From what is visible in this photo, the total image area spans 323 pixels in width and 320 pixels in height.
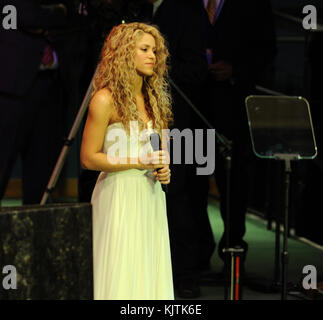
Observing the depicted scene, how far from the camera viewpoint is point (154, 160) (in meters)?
2.73

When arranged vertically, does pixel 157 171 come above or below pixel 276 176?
below

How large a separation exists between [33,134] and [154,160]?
1638 millimetres

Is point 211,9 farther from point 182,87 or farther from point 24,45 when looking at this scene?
point 24,45

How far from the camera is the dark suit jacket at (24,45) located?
13.1 ft

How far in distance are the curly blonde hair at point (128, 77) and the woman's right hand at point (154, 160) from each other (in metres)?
0.18

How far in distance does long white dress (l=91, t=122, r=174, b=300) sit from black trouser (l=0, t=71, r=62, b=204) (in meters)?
1.35

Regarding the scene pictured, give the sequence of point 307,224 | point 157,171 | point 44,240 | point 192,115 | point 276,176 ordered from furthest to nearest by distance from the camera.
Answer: point 276,176 < point 307,224 < point 192,115 < point 157,171 < point 44,240

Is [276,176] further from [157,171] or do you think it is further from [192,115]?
[157,171]

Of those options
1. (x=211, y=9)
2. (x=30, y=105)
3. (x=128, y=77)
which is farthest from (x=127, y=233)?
(x=211, y=9)

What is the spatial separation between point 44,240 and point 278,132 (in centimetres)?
196

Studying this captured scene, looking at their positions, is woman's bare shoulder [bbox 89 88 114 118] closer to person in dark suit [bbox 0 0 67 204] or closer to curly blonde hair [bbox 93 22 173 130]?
curly blonde hair [bbox 93 22 173 130]

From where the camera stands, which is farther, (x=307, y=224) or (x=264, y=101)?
(x=307, y=224)

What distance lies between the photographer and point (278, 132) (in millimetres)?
3734
